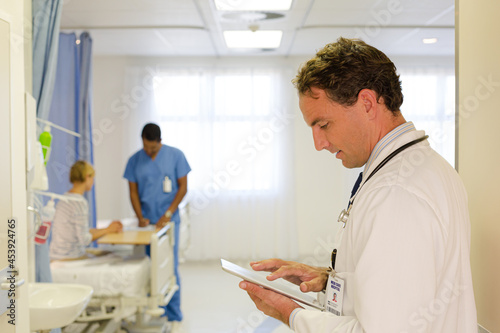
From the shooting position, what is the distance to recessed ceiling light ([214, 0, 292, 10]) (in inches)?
137

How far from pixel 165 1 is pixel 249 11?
64cm

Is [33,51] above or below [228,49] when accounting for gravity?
below

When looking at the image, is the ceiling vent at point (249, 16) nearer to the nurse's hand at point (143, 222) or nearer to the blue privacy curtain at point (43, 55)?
the blue privacy curtain at point (43, 55)

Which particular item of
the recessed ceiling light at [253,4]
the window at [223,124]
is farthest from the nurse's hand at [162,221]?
the window at [223,124]

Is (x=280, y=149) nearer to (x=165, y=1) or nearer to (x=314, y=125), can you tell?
(x=165, y=1)

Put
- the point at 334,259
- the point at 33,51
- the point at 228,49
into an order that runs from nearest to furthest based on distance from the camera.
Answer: the point at 334,259 < the point at 33,51 < the point at 228,49

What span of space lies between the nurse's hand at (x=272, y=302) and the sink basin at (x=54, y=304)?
1.31 m

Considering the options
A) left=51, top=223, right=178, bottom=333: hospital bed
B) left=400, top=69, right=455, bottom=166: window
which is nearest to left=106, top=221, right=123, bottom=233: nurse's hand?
left=51, top=223, right=178, bottom=333: hospital bed

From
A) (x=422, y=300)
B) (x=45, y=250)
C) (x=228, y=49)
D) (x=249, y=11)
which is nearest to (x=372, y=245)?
(x=422, y=300)

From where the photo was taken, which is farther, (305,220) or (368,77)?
(305,220)

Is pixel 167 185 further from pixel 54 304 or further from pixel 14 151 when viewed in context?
pixel 14 151

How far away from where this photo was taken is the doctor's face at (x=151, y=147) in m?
3.87

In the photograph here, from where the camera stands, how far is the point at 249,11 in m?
3.74

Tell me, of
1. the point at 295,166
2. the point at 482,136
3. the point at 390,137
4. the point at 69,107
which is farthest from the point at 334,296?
the point at 295,166
